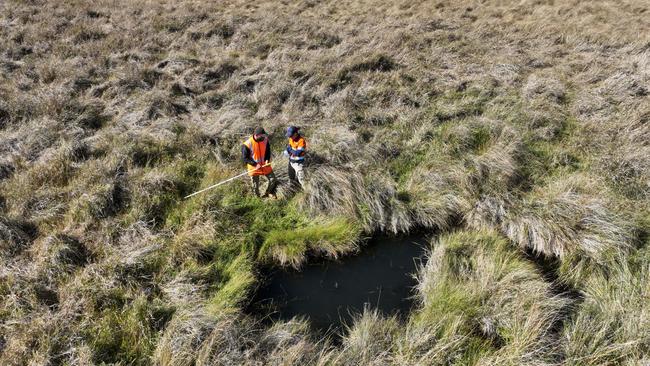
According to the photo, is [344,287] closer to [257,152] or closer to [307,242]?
[307,242]

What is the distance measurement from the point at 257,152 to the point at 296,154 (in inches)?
27.9

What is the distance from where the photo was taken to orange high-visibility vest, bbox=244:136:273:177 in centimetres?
800

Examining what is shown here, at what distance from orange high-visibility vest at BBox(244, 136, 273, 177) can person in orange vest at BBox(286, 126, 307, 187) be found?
0.44m

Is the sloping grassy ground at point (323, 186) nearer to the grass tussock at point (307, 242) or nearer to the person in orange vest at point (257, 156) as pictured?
the grass tussock at point (307, 242)

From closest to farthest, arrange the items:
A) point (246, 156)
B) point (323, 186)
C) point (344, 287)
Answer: point (344, 287) → point (246, 156) → point (323, 186)

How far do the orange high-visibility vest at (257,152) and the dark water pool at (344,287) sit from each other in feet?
6.41

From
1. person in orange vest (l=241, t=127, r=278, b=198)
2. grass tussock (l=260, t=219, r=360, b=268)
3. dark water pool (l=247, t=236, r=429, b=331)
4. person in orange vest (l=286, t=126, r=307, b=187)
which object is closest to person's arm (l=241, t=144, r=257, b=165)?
person in orange vest (l=241, t=127, r=278, b=198)

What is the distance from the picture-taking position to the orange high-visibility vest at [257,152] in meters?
8.00

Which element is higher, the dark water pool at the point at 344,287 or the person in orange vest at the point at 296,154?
the person in orange vest at the point at 296,154

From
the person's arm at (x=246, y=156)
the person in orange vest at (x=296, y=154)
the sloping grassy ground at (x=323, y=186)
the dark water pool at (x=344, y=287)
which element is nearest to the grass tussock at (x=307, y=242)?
the sloping grassy ground at (x=323, y=186)

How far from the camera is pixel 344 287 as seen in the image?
22.2ft

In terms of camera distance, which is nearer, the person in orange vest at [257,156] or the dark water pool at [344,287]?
the dark water pool at [344,287]

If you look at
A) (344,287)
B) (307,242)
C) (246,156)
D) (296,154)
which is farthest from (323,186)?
(344,287)

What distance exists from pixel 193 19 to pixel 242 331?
13.8 m
